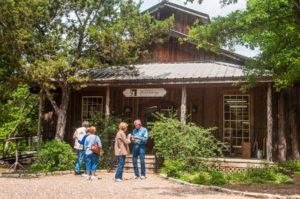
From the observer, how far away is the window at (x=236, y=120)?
12.8 metres

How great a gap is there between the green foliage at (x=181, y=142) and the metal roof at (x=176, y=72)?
2156 mm

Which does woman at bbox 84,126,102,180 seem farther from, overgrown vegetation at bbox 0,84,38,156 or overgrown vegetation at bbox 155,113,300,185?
overgrown vegetation at bbox 0,84,38,156

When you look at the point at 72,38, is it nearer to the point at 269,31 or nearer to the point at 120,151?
the point at 120,151

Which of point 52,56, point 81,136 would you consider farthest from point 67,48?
point 81,136

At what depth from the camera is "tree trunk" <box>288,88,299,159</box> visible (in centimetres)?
1190

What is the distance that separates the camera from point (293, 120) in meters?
12.2

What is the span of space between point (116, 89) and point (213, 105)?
4.78 metres

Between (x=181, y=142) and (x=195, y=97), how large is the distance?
4.27m

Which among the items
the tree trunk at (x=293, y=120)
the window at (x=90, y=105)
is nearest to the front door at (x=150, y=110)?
the window at (x=90, y=105)

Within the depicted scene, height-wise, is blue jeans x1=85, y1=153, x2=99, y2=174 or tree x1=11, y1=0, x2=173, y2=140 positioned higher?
tree x1=11, y1=0, x2=173, y2=140

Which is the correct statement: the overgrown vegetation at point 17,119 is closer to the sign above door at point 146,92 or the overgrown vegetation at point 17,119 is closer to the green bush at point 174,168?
the sign above door at point 146,92

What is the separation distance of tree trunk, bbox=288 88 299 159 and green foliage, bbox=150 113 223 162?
4034 mm

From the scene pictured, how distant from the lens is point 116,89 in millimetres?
14617

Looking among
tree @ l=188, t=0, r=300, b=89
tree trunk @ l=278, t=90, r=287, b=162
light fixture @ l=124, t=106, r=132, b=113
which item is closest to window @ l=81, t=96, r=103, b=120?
light fixture @ l=124, t=106, r=132, b=113
